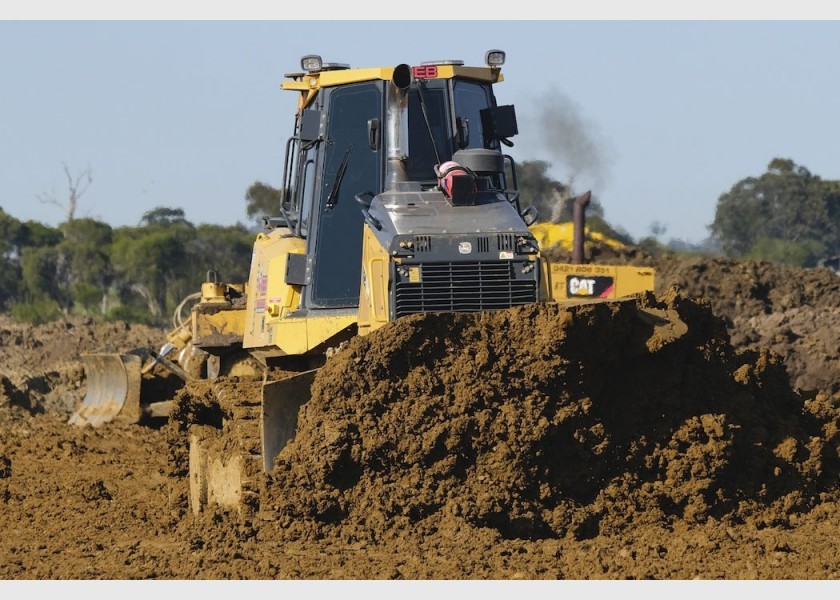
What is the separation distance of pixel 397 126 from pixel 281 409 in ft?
7.75

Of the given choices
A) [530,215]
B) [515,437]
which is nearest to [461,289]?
[515,437]

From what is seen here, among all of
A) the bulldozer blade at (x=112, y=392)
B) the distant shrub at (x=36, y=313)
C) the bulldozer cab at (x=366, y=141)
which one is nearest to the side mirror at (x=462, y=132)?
the bulldozer cab at (x=366, y=141)

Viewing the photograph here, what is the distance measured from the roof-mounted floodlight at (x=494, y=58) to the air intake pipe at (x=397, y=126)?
891mm

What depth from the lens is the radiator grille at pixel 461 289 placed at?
364 inches

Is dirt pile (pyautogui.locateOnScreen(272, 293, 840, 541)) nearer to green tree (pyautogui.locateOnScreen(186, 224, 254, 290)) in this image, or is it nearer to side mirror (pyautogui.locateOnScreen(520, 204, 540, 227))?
side mirror (pyautogui.locateOnScreen(520, 204, 540, 227))

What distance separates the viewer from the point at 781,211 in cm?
5681

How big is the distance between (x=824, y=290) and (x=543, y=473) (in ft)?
53.9

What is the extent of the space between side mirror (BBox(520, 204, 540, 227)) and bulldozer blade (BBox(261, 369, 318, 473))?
204 cm

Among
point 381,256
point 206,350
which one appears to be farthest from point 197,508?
point 206,350

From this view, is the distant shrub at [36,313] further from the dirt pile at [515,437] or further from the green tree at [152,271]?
the dirt pile at [515,437]

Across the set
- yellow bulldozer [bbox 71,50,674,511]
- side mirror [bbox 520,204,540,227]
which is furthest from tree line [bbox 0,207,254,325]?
side mirror [bbox 520,204,540,227]

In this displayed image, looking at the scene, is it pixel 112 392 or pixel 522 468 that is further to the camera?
pixel 112 392

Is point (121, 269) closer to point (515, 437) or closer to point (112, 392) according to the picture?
point (112, 392)

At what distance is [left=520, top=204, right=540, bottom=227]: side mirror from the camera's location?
1019 centimetres
